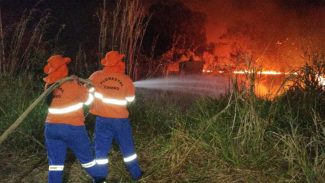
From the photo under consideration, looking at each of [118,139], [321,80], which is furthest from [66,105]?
[321,80]

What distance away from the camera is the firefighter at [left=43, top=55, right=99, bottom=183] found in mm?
5016

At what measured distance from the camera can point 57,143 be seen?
5.09 meters

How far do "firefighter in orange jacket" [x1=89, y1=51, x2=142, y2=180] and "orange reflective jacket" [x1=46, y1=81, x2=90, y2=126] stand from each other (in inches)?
16.0

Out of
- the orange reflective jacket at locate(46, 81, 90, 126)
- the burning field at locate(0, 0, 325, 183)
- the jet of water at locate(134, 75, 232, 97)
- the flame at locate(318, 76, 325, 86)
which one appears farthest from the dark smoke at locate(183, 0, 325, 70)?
the orange reflective jacket at locate(46, 81, 90, 126)

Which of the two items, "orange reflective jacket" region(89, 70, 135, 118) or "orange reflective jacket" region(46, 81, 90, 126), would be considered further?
"orange reflective jacket" region(89, 70, 135, 118)

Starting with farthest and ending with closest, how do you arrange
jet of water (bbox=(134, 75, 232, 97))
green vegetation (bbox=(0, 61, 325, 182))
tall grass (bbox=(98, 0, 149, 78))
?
jet of water (bbox=(134, 75, 232, 97)) < tall grass (bbox=(98, 0, 149, 78)) < green vegetation (bbox=(0, 61, 325, 182))

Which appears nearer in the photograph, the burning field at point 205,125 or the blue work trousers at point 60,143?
the blue work trousers at point 60,143

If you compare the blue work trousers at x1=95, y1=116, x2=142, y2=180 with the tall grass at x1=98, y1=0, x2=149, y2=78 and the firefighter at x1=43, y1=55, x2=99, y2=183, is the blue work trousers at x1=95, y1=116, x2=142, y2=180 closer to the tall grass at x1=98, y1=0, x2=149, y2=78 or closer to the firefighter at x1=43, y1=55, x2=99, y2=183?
the firefighter at x1=43, y1=55, x2=99, y2=183

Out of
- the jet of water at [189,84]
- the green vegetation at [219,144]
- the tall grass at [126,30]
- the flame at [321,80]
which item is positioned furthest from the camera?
the jet of water at [189,84]

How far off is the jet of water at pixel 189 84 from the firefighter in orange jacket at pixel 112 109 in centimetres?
409

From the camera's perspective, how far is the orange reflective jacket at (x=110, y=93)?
548cm

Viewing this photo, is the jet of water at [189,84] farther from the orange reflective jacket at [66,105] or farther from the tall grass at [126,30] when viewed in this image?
the orange reflective jacket at [66,105]

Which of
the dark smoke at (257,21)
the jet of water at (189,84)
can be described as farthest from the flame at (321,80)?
the dark smoke at (257,21)

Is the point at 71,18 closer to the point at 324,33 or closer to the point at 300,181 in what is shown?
the point at 324,33
